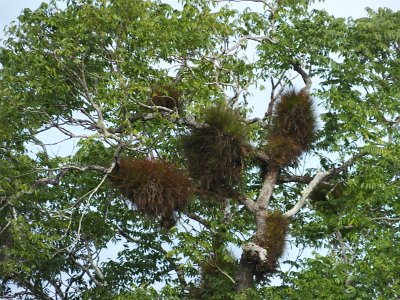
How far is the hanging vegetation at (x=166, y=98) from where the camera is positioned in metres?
12.4

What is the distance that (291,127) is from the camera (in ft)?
40.1

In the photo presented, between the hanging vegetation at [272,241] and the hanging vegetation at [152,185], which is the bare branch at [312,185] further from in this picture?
the hanging vegetation at [152,185]

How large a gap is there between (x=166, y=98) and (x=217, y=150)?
147cm

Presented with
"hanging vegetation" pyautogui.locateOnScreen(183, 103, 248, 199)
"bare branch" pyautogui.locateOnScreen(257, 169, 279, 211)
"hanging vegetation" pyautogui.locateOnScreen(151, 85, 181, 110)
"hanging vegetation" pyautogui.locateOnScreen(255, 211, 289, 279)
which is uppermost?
"hanging vegetation" pyautogui.locateOnScreen(151, 85, 181, 110)

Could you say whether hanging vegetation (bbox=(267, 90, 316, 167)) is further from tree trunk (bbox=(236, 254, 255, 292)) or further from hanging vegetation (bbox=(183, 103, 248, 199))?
tree trunk (bbox=(236, 254, 255, 292))

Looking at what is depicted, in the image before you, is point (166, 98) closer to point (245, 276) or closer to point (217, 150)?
point (217, 150)

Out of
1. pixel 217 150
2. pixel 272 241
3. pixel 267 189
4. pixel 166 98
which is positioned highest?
pixel 166 98

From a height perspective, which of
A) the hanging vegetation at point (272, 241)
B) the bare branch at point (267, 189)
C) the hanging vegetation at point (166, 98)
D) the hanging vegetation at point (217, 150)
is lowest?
the hanging vegetation at point (272, 241)

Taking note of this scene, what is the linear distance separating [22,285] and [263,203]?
188 inches

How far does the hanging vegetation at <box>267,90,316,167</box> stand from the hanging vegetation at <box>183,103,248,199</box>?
77cm

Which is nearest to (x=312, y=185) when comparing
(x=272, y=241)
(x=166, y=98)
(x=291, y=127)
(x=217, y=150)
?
(x=291, y=127)

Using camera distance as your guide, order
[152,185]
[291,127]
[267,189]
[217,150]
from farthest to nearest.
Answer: [267,189] < [291,127] < [217,150] < [152,185]

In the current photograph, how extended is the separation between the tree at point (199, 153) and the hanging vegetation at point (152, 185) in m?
0.02

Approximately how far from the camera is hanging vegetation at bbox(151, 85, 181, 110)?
12383 millimetres
